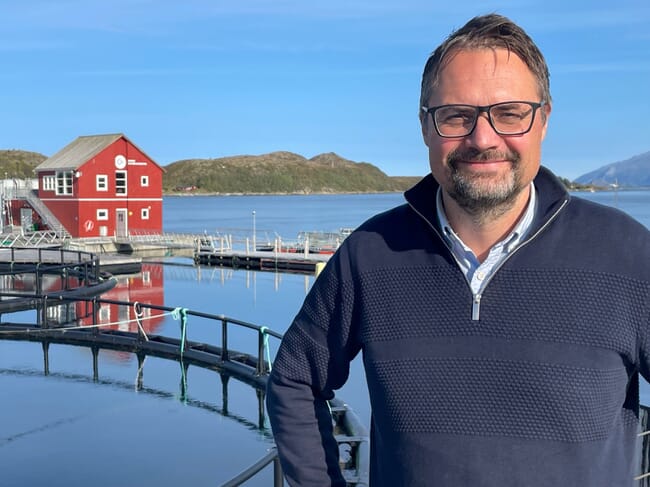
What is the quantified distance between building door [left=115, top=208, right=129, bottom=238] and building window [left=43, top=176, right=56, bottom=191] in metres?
4.03

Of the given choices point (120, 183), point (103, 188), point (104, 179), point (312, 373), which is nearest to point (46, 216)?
point (103, 188)

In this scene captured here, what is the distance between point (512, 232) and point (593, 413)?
481mm

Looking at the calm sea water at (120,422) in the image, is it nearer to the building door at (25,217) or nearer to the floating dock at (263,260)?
the floating dock at (263,260)

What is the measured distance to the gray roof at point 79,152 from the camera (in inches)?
1717

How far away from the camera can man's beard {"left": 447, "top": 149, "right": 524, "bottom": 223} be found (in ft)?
6.13

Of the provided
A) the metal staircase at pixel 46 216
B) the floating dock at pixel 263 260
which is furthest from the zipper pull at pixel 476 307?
the metal staircase at pixel 46 216

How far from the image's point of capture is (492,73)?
1.85 meters

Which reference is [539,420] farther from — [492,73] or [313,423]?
[492,73]

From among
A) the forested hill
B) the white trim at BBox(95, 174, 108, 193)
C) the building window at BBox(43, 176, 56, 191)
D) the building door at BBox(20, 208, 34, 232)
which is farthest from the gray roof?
the forested hill

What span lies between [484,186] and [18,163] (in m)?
172

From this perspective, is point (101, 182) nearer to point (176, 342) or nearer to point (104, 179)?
point (104, 179)

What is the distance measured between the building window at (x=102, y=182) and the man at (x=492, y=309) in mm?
43786

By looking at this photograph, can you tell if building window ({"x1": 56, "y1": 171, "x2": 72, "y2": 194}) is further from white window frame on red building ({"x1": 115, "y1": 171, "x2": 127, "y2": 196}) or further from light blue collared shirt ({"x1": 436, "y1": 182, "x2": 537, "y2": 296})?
light blue collared shirt ({"x1": 436, "y1": 182, "x2": 537, "y2": 296})

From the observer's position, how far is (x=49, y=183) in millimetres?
44531
